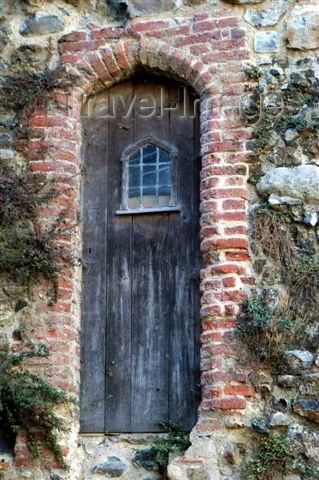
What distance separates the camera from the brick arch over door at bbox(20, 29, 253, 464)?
20.5ft

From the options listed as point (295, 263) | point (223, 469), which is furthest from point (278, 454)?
point (295, 263)

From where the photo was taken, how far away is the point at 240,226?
21.2ft

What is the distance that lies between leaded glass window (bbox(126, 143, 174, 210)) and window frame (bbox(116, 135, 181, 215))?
0.03ft

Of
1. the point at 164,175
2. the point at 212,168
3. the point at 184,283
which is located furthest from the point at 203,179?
the point at 184,283

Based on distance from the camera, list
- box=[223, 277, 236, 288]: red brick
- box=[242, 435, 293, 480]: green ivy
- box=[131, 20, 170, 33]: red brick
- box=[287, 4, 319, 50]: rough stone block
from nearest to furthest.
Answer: box=[242, 435, 293, 480]: green ivy, box=[223, 277, 236, 288]: red brick, box=[287, 4, 319, 50]: rough stone block, box=[131, 20, 170, 33]: red brick

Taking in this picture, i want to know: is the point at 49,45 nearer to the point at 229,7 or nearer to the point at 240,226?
the point at 229,7

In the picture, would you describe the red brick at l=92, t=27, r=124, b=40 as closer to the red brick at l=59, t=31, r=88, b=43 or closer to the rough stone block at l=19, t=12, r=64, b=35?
the red brick at l=59, t=31, r=88, b=43

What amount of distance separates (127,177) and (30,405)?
5.85 ft

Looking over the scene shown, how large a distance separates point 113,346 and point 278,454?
139 cm

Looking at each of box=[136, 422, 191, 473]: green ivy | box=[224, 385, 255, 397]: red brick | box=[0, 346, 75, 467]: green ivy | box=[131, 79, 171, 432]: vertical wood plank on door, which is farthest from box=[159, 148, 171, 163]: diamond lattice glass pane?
box=[136, 422, 191, 473]: green ivy

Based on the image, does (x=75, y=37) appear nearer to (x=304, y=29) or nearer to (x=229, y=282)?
(x=304, y=29)

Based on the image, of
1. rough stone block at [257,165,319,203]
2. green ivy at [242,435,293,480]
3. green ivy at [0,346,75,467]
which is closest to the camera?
green ivy at [242,435,293,480]

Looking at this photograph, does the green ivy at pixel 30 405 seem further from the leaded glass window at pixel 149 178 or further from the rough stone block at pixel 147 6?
the rough stone block at pixel 147 6

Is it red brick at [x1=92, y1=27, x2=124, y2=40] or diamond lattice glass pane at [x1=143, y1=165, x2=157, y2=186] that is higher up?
red brick at [x1=92, y1=27, x2=124, y2=40]
